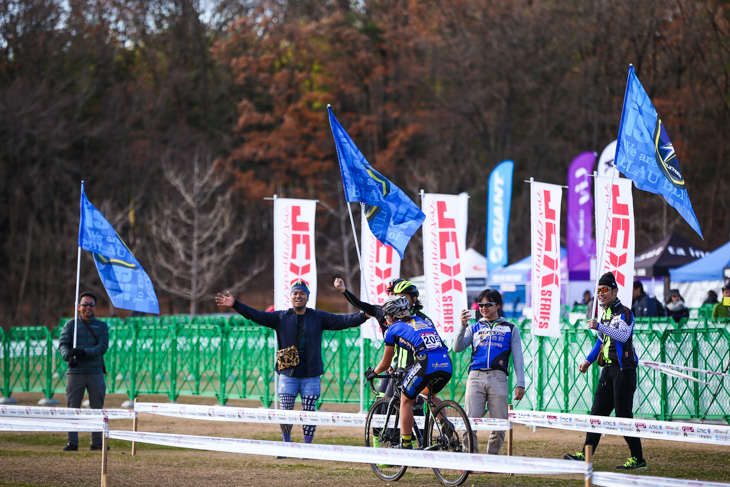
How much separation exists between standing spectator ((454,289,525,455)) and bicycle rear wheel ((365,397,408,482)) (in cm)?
78

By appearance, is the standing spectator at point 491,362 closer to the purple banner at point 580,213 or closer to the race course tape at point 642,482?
the race course tape at point 642,482

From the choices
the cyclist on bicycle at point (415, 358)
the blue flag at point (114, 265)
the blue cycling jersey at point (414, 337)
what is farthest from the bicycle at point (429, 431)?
the blue flag at point (114, 265)

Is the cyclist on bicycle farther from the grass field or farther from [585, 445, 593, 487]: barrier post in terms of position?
[585, 445, 593, 487]: barrier post

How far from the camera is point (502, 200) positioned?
25.2m

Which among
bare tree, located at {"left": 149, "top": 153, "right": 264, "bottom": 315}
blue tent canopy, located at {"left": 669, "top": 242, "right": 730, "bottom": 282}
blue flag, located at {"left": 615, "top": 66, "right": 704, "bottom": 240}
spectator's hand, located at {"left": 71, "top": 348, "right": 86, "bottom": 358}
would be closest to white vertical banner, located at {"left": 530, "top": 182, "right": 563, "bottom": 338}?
blue flag, located at {"left": 615, "top": 66, "right": 704, "bottom": 240}

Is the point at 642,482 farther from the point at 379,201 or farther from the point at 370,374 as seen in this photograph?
the point at 379,201

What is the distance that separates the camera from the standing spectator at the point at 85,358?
11.8 meters

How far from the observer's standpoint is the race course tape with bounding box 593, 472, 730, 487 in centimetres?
521

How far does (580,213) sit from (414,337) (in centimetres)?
1785

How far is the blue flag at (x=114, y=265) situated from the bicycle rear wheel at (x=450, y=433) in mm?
5561

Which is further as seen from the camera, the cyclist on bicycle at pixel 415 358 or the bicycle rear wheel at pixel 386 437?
the bicycle rear wheel at pixel 386 437

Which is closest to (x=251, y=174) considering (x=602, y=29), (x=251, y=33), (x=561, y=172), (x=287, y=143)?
(x=287, y=143)

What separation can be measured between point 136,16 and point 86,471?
42930 millimetres

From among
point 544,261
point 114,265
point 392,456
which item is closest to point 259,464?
point 392,456
